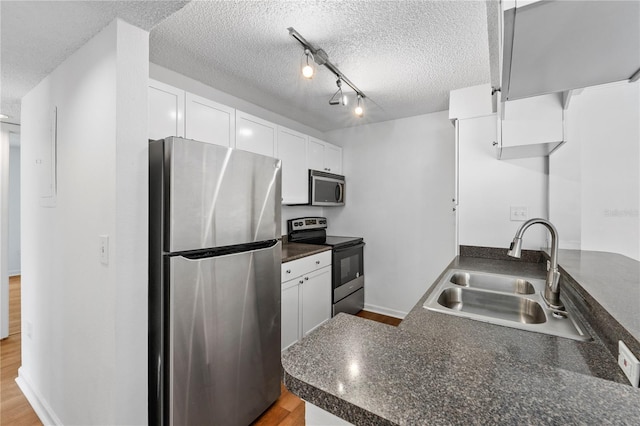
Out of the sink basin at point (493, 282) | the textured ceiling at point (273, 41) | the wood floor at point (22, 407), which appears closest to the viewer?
the textured ceiling at point (273, 41)

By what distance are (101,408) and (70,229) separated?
3.03ft

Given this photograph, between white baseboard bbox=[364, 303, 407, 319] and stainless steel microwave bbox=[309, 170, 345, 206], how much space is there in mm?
1336

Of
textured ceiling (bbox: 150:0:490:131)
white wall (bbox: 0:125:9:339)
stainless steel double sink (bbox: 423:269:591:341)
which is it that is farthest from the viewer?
white wall (bbox: 0:125:9:339)

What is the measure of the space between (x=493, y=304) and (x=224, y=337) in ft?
4.64

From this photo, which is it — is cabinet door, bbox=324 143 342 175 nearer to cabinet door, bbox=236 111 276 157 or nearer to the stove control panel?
the stove control panel

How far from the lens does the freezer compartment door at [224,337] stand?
135cm

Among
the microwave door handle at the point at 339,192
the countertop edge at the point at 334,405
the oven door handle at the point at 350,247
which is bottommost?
the oven door handle at the point at 350,247

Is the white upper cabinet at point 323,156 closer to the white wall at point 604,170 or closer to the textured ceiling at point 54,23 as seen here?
the textured ceiling at point 54,23

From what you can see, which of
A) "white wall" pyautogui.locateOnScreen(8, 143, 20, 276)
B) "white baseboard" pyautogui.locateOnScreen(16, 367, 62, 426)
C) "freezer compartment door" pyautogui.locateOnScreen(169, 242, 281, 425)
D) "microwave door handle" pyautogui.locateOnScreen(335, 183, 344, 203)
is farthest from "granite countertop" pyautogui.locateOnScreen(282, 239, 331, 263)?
"white wall" pyautogui.locateOnScreen(8, 143, 20, 276)

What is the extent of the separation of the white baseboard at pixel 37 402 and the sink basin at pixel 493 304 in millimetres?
2349

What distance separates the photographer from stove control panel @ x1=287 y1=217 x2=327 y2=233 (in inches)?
128

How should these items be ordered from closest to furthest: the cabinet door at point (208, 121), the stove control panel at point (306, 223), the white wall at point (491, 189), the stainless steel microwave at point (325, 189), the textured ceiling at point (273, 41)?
the textured ceiling at point (273, 41) < the cabinet door at point (208, 121) < the white wall at point (491, 189) < the stainless steel microwave at point (325, 189) < the stove control panel at point (306, 223)

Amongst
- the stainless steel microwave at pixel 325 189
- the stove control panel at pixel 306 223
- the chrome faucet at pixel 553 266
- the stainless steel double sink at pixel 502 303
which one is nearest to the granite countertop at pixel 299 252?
the stove control panel at pixel 306 223

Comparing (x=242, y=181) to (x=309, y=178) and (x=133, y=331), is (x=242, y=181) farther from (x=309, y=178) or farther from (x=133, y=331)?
(x=309, y=178)
